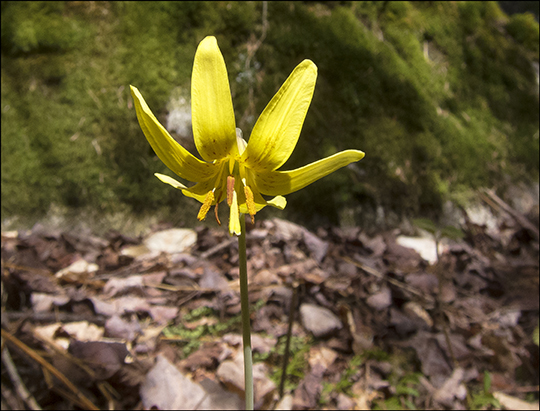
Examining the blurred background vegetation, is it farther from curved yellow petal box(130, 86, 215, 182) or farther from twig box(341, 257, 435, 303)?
curved yellow petal box(130, 86, 215, 182)

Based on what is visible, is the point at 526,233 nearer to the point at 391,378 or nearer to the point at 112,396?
the point at 391,378

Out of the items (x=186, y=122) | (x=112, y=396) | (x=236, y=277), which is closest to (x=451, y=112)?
(x=186, y=122)

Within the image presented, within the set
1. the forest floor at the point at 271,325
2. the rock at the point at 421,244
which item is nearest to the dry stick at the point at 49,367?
the forest floor at the point at 271,325

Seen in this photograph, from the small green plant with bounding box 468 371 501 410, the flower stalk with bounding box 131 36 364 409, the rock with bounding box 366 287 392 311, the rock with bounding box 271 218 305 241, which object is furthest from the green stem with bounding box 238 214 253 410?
the rock with bounding box 271 218 305 241

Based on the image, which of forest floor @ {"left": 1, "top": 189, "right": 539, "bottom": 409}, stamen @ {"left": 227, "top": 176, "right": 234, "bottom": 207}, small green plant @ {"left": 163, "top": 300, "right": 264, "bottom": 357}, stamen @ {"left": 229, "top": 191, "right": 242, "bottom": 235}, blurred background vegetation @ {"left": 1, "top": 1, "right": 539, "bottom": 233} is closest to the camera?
stamen @ {"left": 229, "top": 191, "right": 242, "bottom": 235}

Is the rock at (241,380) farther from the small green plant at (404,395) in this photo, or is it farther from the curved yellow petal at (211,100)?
the curved yellow petal at (211,100)

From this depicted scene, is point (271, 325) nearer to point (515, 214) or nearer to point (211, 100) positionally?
point (211, 100)

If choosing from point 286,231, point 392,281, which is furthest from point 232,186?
point 286,231
